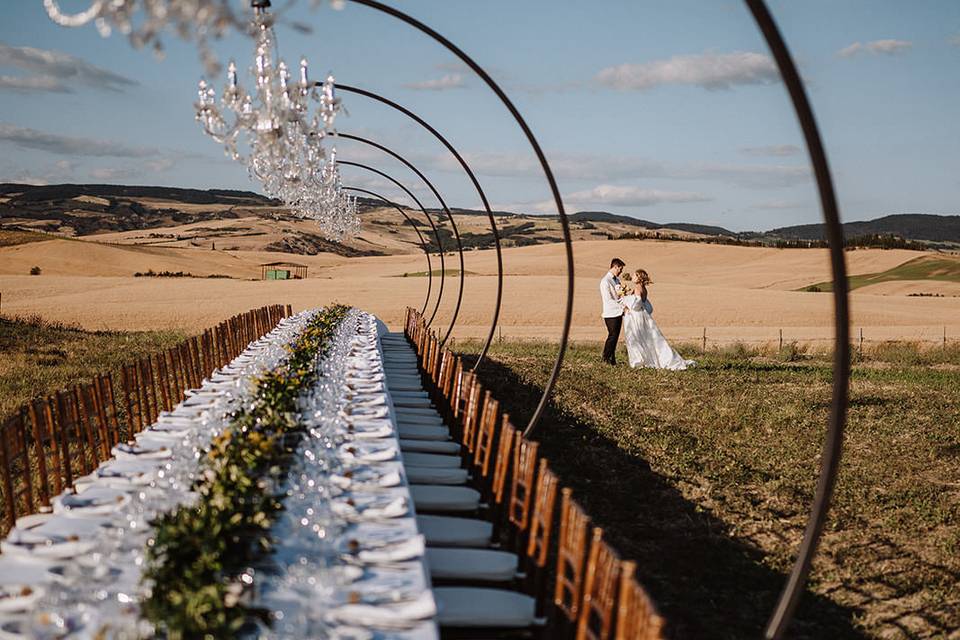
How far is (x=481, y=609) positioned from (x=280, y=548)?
0.98m

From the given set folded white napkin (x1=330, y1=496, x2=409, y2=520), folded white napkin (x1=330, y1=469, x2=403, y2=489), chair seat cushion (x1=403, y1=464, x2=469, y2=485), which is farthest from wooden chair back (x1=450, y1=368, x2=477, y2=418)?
folded white napkin (x1=330, y1=496, x2=409, y2=520)

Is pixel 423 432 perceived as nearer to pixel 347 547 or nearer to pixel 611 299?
pixel 347 547

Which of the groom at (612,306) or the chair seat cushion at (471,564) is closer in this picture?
the chair seat cushion at (471,564)

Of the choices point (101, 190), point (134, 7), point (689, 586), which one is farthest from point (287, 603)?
point (101, 190)

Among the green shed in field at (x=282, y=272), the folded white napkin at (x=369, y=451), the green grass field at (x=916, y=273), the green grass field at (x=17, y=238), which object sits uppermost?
the green grass field at (x=17, y=238)

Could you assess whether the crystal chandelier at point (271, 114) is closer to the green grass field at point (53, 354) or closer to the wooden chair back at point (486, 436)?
the wooden chair back at point (486, 436)

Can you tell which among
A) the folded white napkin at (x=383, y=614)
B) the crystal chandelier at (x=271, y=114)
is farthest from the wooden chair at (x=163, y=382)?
the folded white napkin at (x=383, y=614)

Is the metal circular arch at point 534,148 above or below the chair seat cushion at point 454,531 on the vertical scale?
above

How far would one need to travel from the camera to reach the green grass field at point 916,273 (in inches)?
2375

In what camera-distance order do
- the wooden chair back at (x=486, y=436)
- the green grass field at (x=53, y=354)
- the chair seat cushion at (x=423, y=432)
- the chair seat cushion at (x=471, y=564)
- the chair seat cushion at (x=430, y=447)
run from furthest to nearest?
the green grass field at (x=53, y=354) → the chair seat cushion at (x=423, y=432) → the chair seat cushion at (x=430, y=447) → the wooden chair back at (x=486, y=436) → the chair seat cushion at (x=471, y=564)

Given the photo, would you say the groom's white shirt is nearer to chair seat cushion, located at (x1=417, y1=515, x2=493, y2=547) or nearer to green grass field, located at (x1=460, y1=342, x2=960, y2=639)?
green grass field, located at (x1=460, y1=342, x2=960, y2=639)

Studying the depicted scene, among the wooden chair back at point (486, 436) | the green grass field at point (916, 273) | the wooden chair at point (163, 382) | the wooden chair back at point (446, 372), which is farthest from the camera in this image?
the green grass field at point (916, 273)

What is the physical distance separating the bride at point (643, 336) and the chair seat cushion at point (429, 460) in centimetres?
1016

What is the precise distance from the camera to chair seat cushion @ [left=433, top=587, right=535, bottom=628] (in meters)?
4.02
